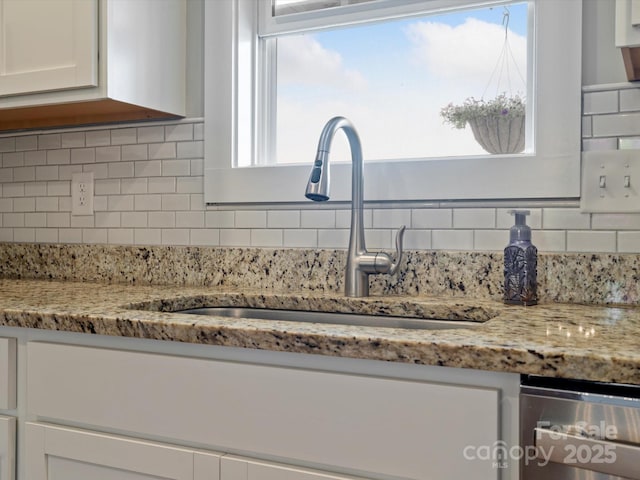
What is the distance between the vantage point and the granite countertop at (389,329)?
0.81m

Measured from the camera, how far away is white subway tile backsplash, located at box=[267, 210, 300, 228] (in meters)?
1.73

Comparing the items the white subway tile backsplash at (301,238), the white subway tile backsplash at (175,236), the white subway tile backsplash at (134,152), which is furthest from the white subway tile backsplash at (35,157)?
the white subway tile backsplash at (301,238)

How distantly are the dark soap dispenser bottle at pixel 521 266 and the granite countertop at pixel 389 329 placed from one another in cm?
5

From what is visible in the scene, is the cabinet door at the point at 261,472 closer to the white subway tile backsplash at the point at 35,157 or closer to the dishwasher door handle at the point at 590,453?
the dishwasher door handle at the point at 590,453

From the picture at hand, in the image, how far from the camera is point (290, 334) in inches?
37.6

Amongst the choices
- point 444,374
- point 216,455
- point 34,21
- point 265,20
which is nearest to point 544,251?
point 444,374

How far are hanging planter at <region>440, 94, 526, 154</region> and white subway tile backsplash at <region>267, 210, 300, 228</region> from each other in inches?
20.4

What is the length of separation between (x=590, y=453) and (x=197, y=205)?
53.3 inches

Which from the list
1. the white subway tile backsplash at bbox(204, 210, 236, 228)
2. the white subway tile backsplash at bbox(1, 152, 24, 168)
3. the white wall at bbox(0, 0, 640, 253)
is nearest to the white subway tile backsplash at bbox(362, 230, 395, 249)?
the white wall at bbox(0, 0, 640, 253)

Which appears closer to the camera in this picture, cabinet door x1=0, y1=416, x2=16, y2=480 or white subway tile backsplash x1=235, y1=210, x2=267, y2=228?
cabinet door x1=0, y1=416, x2=16, y2=480

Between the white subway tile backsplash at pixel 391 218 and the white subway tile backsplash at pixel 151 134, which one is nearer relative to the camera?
the white subway tile backsplash at pixel 391 218

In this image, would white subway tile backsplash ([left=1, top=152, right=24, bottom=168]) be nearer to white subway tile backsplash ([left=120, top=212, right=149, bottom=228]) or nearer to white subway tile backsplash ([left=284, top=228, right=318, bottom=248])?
white subway tile backsplash ([left=120, top=212, right=149, bottom=228])

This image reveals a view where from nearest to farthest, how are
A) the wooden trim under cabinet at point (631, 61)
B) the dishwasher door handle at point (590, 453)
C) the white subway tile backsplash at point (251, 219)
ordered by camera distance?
the dishwasher door handle at point (590, 453), the wooden trim under cabinet at point (631, 61), the white subway tile backsplash at point (251, 219)

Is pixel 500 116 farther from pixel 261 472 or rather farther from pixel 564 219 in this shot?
pixel 261 472
